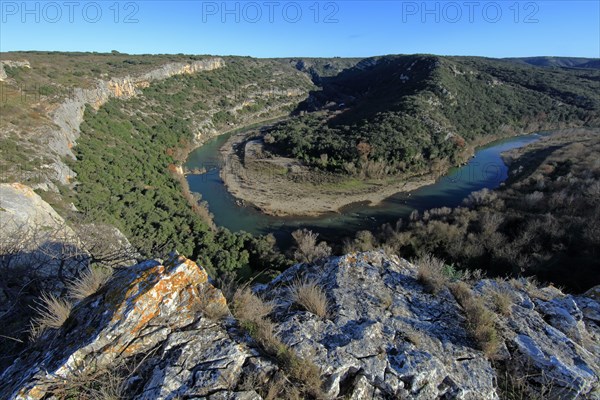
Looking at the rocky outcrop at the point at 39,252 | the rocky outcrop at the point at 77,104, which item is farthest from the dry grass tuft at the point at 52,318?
the rocky outcrop at the point at 77,104

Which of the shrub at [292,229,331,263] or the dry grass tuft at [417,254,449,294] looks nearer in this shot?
the dry grass tuft at [417,254,449,294]

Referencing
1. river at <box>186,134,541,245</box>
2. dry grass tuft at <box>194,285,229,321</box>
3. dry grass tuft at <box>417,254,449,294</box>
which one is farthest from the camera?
river at <box>186,134,541,245</box>

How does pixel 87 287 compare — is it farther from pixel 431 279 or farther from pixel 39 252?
pixel 431 279

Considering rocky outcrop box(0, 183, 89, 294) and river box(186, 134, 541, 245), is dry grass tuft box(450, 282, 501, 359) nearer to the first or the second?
rocky outcrop box(0, 183, 89, 294)

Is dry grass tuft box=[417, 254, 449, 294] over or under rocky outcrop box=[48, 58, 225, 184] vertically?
under

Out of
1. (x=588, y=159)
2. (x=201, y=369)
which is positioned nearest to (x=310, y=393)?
(x=201, y=369)

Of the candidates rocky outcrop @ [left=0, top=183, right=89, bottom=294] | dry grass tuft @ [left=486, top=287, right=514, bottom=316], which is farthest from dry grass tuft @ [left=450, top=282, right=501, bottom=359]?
rocky outcrop @ [left=0, top=183, right=89, bottom=294]

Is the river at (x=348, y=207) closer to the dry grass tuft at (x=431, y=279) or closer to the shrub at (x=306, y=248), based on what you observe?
the shrub at (x=306, y=248)
